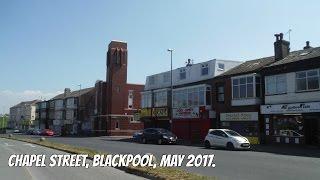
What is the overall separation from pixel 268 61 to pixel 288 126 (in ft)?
27.3

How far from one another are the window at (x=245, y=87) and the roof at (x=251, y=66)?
0.89 meters

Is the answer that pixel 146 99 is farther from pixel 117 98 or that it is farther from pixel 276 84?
pixel 276 84

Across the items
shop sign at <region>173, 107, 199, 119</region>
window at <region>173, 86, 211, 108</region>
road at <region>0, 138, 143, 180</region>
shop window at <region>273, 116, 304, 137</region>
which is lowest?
road at <region>0, 138, 143, 180</region>

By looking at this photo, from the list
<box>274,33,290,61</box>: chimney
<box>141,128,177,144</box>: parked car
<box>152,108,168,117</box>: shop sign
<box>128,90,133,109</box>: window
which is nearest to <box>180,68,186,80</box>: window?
<box>152,108,168,117</box>: shop sign

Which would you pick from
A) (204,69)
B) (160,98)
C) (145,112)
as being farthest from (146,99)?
(204,69)

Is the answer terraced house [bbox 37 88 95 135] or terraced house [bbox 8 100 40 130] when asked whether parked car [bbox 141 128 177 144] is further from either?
terraced house [bbox 8 100 40 130]

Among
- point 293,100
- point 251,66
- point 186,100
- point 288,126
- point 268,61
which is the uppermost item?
point 268,61

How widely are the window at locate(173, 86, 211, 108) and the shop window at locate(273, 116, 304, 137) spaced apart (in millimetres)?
11332

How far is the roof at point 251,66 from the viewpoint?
43.0 m

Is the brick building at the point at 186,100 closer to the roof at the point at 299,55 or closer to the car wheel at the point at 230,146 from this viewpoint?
the roof at the point at 299,55

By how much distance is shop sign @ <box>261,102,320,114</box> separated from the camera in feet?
114

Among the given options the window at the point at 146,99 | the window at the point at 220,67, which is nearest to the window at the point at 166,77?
the window at the point at 146,99

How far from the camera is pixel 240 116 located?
4325 cm

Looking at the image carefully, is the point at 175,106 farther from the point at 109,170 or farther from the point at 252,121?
the point at 109,170
